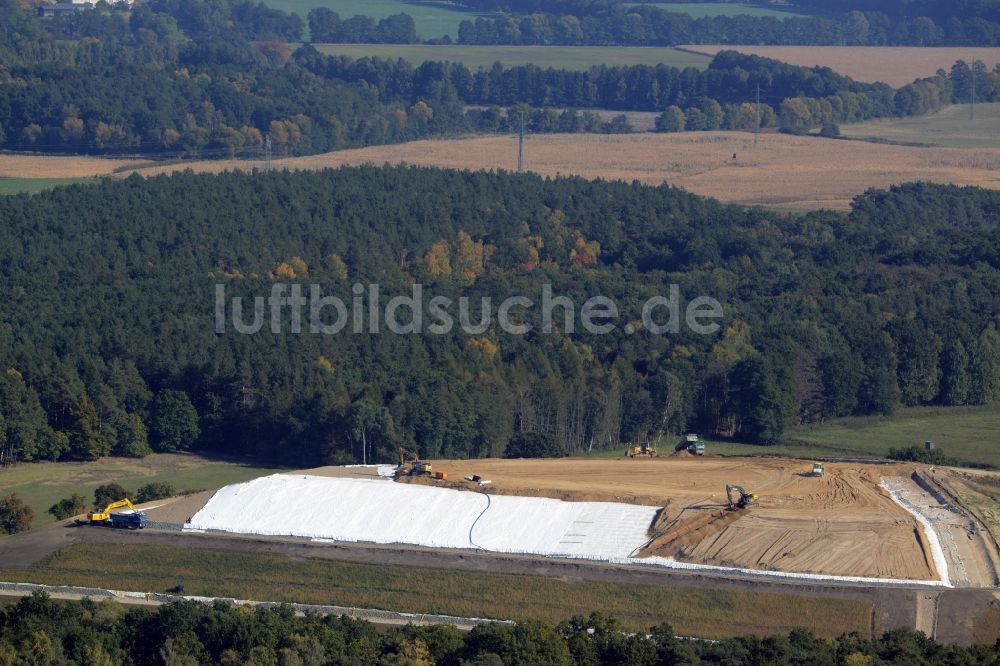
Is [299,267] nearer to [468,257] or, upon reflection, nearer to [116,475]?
[468,257]

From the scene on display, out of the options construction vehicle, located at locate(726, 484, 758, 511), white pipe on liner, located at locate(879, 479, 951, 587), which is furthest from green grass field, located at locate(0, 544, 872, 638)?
construction vehicle, located at locate(726, 484, 758, 511)

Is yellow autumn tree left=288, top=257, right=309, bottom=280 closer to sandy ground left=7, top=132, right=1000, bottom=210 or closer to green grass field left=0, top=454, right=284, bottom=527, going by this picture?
green grass field left=0, top=454, right=284, bottom=527

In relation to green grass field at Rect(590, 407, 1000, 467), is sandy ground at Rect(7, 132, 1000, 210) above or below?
above

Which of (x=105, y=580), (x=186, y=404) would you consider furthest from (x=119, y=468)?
(x=105, y=580)

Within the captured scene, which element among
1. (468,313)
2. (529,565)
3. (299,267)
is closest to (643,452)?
(529,565)

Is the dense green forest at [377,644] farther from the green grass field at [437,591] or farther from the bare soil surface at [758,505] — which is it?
the bare soil surface at [758,505]

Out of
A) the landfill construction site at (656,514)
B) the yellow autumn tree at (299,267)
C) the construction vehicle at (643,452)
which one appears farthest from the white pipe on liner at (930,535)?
the yellow autumn tree at (299,267)
